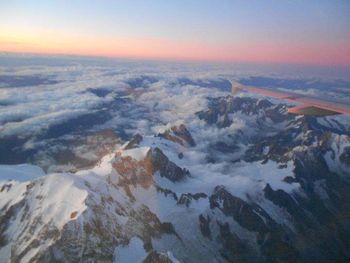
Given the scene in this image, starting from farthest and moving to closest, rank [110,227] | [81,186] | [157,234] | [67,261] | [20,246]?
[157,234] → [81,186] → [110,227] → [20,246] → [67,261]

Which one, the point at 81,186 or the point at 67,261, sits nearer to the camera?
the point at 67,261

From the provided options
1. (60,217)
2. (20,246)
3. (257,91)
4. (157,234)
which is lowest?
(157,234)

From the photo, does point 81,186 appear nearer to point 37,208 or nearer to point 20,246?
point 37,208

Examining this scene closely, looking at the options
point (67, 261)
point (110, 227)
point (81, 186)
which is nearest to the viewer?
point (67, 261)

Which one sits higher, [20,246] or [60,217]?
[60,217]

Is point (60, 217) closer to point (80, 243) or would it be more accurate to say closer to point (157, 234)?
point (80, 243)

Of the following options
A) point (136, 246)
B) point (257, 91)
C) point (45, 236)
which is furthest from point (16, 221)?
point (257, 91)

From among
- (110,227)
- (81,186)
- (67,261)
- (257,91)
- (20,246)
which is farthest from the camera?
(81,186)

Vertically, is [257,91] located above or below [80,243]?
above

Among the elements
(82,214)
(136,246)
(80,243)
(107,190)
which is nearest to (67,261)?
(80,243)
